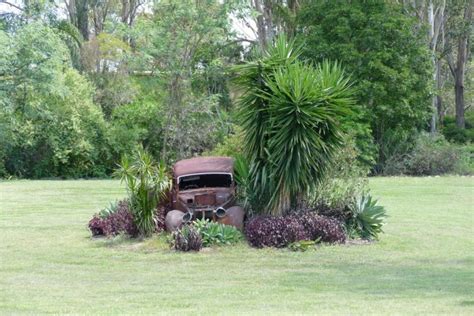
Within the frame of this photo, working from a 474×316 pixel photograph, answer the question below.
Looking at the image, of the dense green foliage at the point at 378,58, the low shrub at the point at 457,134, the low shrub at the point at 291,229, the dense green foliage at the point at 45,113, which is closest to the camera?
the low shrub at the point at 291,229

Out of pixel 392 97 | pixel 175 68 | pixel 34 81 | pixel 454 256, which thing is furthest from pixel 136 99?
pixel 454 256

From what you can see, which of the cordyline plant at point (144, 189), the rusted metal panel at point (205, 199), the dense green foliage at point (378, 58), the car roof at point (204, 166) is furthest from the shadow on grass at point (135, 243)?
the dense green foliage at point (378, 58)

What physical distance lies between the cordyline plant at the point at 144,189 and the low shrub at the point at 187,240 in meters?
1.45

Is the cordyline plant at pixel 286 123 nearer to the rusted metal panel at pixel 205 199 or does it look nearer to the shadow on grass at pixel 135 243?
the rusted metal panel at pixel 205 199

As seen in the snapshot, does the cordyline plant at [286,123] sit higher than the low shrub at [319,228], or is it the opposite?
the cordyline plant at [286,123]

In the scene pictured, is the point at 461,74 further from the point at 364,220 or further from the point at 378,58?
the point at 364,220

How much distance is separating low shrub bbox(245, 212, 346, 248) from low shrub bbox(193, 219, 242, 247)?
0.33 meters

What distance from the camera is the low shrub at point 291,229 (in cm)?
1633

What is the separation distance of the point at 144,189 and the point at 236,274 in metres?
4.47

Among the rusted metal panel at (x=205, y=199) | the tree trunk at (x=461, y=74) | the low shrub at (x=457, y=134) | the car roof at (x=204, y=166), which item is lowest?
the low shrub at (x=457, y=134)

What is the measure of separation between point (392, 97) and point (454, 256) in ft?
84.6

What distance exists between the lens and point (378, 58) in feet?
131

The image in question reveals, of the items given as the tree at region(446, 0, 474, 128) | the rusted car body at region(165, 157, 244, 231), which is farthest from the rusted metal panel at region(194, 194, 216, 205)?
the tree at region(446, 0, 474, 128)

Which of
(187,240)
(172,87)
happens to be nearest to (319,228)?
(187,240)
